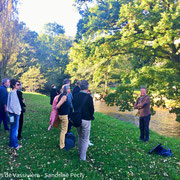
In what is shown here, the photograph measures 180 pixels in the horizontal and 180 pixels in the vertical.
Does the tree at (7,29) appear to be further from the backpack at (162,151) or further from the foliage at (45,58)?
the foliage at (45,58)

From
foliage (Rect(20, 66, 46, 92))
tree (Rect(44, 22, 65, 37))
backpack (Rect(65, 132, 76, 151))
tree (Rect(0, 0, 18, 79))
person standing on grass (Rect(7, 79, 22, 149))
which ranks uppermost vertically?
tree (Rect(44, 22, 65, 37))

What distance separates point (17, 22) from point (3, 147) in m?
13.7

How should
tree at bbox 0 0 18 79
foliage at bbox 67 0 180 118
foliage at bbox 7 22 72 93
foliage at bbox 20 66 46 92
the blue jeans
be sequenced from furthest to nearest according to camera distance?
foliage at bbox 7 22 72 93 < foliage at bbox 20 66 46 92 < tree at bbox 0 0 18 79 < foliage at bbox 67 0 180 118 < the blue jeans

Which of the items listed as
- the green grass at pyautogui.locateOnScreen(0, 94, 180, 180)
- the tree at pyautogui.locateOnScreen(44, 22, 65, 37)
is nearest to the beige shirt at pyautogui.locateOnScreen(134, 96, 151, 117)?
the green grass at pyautogui.locateOnScreen(0, 94, 180, 180)

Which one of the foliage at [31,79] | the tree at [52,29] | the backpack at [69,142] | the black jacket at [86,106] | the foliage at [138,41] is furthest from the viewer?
the tree at [52,29]

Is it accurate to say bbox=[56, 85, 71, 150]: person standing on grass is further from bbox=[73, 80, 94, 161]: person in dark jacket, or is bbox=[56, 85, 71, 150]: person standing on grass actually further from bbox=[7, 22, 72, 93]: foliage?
bbox=[7, 22, 72, 93]: foliage

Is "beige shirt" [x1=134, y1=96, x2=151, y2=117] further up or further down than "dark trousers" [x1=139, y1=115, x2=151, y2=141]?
further up

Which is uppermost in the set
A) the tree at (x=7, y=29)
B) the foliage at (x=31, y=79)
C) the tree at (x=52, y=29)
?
the tree at (x=52, y=29)

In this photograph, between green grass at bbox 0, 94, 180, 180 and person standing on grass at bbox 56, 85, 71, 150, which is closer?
green grass at bbox 0, 94, 180, 180

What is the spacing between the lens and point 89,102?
5363 millimetres

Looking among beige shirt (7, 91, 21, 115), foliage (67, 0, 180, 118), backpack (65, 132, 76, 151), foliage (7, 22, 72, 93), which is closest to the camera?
beige shirt (7, 91, 21, 115)

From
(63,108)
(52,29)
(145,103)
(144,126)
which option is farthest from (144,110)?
(52,29)

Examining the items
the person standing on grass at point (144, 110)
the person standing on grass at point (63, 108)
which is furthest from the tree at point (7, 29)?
the person standing on grass at point (144, 110)

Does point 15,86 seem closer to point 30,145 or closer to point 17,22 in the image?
point 30,145
